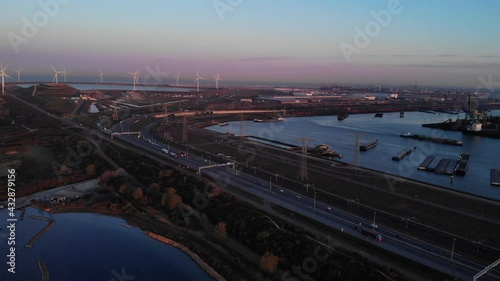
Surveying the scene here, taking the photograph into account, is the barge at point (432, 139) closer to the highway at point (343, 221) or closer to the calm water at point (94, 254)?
the highway at point (343, 221)

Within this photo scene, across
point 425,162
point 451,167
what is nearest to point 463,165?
point 451,167

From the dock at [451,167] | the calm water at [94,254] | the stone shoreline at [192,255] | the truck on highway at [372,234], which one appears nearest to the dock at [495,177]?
the dock at [451,167]

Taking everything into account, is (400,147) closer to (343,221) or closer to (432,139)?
(432,139)

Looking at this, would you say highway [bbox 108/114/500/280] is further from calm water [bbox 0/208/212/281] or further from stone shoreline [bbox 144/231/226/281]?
calm water [bbox 0/208/212/281]

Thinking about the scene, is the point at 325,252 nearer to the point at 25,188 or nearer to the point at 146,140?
the point at 25,188

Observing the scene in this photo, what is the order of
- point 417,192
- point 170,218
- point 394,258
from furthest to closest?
1. point 417,192
2. point 170,218
3. point 394,258

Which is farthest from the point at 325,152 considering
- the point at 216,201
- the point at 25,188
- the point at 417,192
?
the point at 25,188
